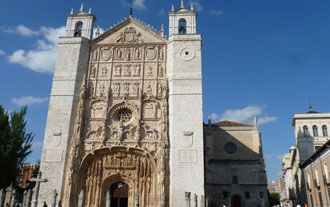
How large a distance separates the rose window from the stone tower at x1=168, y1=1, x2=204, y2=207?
8.44 ft

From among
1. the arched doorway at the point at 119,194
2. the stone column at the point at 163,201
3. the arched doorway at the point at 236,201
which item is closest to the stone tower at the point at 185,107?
the stone column at the point at 163,201

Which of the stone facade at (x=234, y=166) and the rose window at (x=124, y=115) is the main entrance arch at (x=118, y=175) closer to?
the rose window at (x=124, y=115)

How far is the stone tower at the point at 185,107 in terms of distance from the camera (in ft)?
56.2

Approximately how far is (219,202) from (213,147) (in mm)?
4547

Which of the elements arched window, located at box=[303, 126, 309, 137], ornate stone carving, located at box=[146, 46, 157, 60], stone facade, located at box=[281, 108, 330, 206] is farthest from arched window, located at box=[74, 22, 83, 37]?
arched window, located at box=[303, 126, 309, 137]

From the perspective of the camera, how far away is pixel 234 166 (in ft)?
83.5

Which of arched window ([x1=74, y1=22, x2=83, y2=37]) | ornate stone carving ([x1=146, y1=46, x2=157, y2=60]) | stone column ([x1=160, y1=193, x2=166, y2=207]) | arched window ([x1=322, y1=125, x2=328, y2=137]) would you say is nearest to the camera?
stone column ([x1=160, y1=193, x2=166, y2=207])

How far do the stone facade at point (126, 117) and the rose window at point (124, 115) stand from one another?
0.21 ft

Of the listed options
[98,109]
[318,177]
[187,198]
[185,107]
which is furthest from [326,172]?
[98,109]

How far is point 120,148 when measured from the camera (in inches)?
711

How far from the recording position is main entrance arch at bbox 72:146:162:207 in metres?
17.4

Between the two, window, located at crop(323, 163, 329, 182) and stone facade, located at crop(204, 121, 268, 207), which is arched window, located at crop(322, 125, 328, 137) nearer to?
stone facade, located at crop(204, 121, 268, 207)

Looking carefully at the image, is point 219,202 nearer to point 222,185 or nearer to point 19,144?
point 222,185

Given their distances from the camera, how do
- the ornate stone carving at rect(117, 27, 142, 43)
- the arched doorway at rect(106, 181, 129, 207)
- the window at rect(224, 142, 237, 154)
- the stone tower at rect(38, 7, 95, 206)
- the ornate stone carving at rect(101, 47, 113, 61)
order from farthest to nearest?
1. the window at rect(224, 142, 237, 154)
2. the ornate stone carving at rect(117, 27, 142, 43)
3. the ornate stone carving at rect(101, 47, 113, 61)
4. the arched doorway at rect(106, 181, 129, 207)
5. the stone tower at rect(38, 7, 95, 206)
